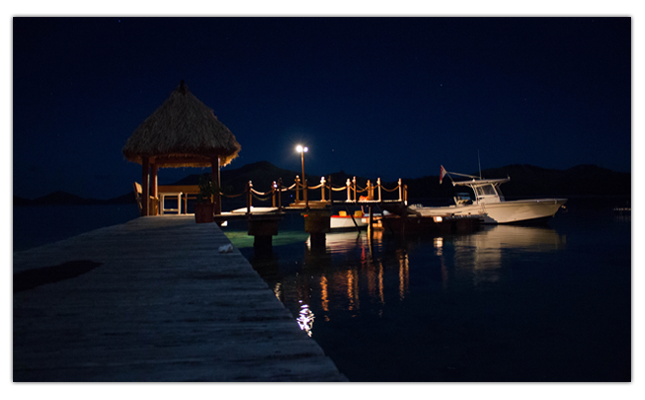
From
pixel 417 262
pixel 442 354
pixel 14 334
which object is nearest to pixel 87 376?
pixel 14 334

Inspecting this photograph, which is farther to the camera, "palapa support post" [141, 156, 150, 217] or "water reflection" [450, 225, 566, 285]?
"palapa support post" [141, 156, 150, 217]

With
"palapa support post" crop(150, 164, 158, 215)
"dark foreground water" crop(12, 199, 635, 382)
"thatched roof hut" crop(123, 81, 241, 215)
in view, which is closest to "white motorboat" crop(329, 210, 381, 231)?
"dark foreground water" crop(12, 199, 635, 382)

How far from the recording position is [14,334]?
253 cm

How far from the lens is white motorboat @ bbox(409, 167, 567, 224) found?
3048 cm

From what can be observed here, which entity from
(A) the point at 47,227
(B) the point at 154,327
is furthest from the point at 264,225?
(A) the point at 47,227

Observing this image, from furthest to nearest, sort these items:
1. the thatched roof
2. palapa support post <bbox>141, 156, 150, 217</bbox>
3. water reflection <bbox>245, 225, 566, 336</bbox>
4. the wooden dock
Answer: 1. palapa support post <bbox>141, 156, 150, 217</bbox>
2. the thatched roof
3. water reflection <bbox>245, 225, 566, 336</bbox>
4. the wooden dock

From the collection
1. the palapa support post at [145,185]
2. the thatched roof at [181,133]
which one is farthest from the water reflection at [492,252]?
the palapa support post at [145,185]

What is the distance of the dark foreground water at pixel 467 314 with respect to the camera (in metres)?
5.18

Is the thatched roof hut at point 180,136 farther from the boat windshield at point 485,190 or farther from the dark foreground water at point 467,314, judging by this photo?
the boat windshield at point 485,190

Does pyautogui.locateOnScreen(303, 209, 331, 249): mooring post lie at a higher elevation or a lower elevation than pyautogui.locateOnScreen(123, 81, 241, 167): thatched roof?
lower

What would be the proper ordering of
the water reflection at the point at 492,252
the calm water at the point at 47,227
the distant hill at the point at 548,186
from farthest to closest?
the distant hill at the point at 548,186
the calm water at the point at 47,227
the water reflection at the point at 492,252

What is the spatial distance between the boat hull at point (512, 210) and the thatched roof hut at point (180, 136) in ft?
69.7

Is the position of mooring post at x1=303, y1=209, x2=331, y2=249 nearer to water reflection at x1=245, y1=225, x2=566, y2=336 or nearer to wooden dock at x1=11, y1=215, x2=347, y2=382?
water reflection at x1=245, y1=225, x2=566, y2=336

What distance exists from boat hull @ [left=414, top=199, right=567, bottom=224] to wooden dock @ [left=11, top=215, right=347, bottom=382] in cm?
2833
